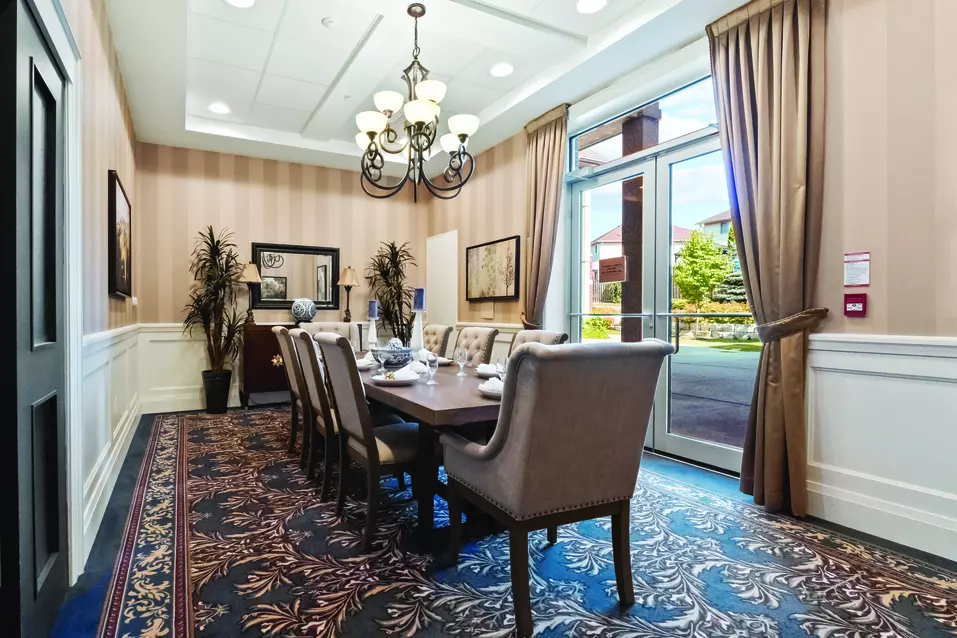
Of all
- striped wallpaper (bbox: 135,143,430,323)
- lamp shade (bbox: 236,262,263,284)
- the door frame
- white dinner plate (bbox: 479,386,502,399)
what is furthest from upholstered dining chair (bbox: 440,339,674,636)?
striped wallpaper (bbox: 135,143,430,323)

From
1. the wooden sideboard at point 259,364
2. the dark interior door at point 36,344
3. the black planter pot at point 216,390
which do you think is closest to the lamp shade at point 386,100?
the dark interior door at point 36,344

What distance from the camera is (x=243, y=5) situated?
3172 mm

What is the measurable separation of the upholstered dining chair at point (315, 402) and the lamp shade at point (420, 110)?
4.49ft

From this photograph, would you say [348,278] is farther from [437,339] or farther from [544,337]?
[544,337]

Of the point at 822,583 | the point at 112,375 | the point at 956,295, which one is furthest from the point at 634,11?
the point at 112,375

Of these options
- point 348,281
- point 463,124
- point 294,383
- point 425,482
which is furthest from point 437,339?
point 425,482

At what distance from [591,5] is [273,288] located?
171 inches

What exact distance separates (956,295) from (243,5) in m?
4.07

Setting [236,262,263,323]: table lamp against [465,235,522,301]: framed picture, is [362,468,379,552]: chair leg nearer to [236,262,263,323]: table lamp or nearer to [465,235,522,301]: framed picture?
[465,235,522,301]: framed picture

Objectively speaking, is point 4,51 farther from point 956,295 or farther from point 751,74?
point 956,295

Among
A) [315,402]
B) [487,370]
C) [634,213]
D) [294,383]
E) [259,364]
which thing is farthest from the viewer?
[259,364]

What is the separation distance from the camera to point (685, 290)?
142 inches

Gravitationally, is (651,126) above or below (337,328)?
above

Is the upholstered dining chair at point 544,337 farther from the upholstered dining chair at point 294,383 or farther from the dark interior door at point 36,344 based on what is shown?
the dark interior door at point 36,344
